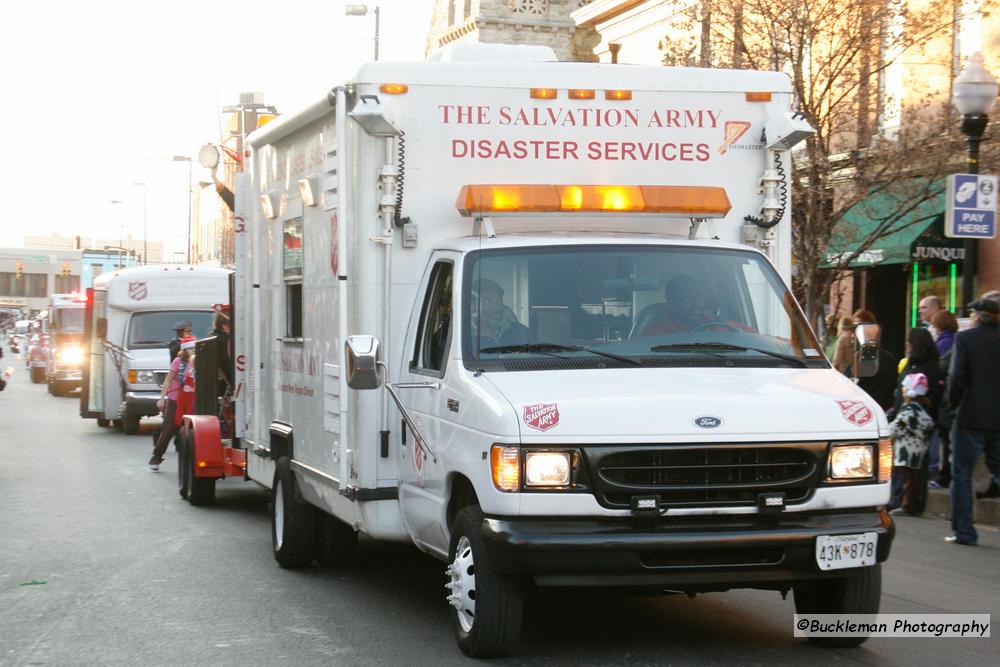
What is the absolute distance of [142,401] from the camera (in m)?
24.6

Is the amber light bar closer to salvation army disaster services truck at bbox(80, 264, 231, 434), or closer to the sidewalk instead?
the sidewalk

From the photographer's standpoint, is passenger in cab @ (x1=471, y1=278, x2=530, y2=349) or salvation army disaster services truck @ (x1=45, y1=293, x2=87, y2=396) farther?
salvation army disaster services truck @ (x1=45, y1=293, x2=87, y2=396)

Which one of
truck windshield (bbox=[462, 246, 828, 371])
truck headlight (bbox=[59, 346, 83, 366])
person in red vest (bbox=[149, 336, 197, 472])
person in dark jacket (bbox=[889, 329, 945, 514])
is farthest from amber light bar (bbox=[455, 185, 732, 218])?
truck headlight (bbox=[59, 346, 83, 366])

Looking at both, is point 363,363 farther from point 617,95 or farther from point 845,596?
point 845,596

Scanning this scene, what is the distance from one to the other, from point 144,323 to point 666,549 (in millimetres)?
19708

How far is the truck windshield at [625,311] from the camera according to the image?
7.43 metres

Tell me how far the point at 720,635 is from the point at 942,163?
13.5 metres

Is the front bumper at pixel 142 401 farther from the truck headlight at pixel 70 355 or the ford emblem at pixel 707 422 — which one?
the ford emblem at pixel 707 422

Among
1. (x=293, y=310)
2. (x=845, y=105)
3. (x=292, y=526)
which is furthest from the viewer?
(x=845, y=105)

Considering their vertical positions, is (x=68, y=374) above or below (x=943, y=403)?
below

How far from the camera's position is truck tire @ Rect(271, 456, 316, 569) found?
993cm

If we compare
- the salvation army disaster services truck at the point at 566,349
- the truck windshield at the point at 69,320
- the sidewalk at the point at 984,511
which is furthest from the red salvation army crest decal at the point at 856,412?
the truck windshield at the point at 69,320

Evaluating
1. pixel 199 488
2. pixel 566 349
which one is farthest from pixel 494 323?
pixel 199 488

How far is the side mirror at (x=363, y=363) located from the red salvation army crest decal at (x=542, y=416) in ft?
3.33
